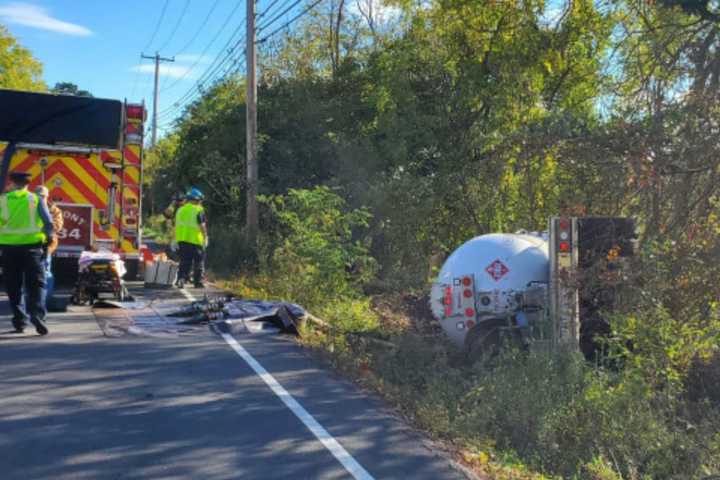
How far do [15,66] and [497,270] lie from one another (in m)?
35.9

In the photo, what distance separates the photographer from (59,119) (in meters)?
13.6

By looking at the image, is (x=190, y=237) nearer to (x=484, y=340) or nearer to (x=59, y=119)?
(x=59, y=119)

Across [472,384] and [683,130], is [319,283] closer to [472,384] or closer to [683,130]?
[472,384]

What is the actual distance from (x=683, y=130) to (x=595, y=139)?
41.9 inches

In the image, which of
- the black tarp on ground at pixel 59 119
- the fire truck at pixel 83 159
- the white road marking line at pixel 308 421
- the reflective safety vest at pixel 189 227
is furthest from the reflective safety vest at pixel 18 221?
the reflective safety vest at pixel 189 227

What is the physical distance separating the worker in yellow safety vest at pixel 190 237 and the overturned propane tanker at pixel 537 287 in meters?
6.33

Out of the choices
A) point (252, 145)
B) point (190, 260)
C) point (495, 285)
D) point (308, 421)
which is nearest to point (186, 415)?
point (308, 421)

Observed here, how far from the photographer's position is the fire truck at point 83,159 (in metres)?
13.3

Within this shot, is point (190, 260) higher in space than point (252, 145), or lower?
lower

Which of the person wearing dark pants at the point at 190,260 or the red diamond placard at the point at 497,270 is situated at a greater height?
the person wearing dark pants at the point at 190,260

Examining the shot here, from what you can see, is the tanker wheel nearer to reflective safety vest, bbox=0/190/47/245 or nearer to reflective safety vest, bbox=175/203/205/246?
reflective safety vest, bbox=0/190/47/245

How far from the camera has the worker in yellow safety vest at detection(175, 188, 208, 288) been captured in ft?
48.6

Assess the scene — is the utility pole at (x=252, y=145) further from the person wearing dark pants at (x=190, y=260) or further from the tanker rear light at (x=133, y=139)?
the tanker rear light at (x=133, y=139)

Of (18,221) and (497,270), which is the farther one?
(497,270)
